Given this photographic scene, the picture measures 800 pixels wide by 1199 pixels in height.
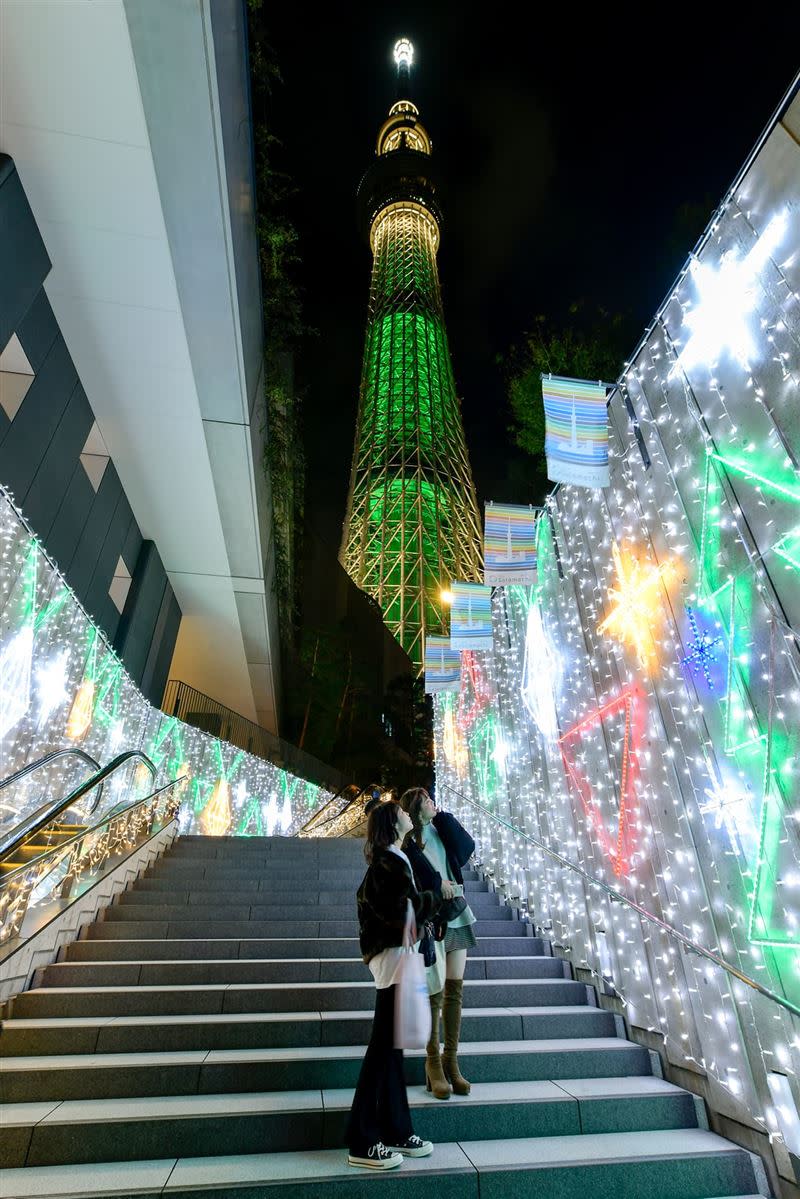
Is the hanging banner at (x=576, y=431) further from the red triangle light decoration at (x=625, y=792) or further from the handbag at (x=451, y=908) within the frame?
the handbag at (x=451, y=908)

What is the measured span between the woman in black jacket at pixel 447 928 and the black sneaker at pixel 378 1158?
0.56 meters

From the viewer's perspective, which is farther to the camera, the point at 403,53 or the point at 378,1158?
the point at 403,53

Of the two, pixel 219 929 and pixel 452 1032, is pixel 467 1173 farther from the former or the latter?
pixel 219 929

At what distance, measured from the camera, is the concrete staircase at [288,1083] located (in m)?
2.32

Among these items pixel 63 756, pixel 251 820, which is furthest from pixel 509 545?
pixel 251 820

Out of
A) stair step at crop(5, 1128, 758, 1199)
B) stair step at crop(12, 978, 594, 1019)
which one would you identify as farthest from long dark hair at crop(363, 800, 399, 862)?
stair step at crop(12, 978, 594, 1019)

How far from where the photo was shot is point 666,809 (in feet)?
12.1

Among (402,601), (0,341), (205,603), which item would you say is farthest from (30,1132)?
(402,601)

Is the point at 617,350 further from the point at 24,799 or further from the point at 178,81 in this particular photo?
the point at 24,799

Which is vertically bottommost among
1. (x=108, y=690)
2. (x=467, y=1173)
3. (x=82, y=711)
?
(x=467, y=1173)

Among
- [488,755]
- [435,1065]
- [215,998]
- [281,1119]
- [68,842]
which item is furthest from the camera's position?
Result: [488,755]

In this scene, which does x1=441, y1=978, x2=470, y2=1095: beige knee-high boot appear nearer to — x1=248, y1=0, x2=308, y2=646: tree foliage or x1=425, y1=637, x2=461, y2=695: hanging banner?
x1=425, y1=637, x2=461, y2=695: hanging banner

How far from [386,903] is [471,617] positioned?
16.3 ft

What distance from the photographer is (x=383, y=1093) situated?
7.88ft
